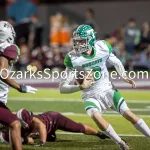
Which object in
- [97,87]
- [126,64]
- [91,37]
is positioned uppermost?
[91,37]

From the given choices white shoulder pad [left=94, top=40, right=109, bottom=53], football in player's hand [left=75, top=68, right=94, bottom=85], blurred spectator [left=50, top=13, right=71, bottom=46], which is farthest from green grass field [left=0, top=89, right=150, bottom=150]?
blurred spectator [left=50, top=13, right=71, bottom=46]

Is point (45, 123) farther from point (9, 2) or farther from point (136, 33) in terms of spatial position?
point (9, 2)

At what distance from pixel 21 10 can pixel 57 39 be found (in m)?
1.29

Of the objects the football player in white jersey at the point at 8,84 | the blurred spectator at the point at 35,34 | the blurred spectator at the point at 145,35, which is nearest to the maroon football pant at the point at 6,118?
the football player in white jersey at the point at 8,84

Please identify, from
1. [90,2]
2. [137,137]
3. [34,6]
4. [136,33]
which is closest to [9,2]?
[34,6]

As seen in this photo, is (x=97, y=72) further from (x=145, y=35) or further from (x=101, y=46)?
Answer: (x=145, y=35)

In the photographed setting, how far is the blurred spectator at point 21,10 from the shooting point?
741 inches

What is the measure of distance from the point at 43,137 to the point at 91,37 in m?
1.25

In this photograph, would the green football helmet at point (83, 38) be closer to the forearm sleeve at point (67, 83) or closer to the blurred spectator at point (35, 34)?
the forearm sleeve at point (67, 83)

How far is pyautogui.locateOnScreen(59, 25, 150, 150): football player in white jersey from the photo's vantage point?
7.49m

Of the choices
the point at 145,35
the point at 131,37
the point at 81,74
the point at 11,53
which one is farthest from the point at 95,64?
the point at 131,37

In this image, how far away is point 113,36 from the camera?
18.3 m

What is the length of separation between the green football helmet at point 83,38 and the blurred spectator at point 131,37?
33.8 ft

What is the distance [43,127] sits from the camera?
7.62m
